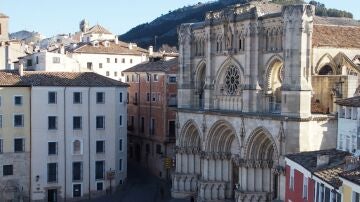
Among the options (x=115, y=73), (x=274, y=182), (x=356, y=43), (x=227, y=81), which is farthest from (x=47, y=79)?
(x=115, y=73)

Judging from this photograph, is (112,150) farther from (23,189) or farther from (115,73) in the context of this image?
(115,73)

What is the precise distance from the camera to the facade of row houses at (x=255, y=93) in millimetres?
49969

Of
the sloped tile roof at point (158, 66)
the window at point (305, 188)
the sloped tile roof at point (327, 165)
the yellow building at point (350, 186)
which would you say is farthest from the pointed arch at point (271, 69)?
the yellow building at point (350, 186)

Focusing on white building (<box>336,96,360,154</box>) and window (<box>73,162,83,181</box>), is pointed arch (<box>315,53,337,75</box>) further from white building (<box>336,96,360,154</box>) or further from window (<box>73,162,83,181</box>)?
window (<box>73,162,83,181</box>)

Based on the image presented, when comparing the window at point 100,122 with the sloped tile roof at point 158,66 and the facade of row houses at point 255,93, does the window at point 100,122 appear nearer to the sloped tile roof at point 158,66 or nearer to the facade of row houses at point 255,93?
the facade of row houses at point 255,93

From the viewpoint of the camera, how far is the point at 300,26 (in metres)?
49.8

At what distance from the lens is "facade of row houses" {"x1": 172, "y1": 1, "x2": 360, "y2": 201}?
49969 mm

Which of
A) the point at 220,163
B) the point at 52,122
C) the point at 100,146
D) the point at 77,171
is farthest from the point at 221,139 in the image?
the point at 52,122

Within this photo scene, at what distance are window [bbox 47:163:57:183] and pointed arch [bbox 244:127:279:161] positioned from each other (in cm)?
2077

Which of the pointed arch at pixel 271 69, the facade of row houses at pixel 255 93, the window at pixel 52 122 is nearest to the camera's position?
the facade of row houses at pixel 255 93

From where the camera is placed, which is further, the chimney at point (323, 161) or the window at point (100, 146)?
the window at point (100, 146)

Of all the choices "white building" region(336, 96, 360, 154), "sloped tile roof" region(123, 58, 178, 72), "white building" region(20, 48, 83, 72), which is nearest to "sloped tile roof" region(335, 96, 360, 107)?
"white building" region(336, 96, 360, 154)

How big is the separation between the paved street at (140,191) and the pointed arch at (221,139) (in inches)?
324

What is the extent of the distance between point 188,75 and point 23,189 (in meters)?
20.2
